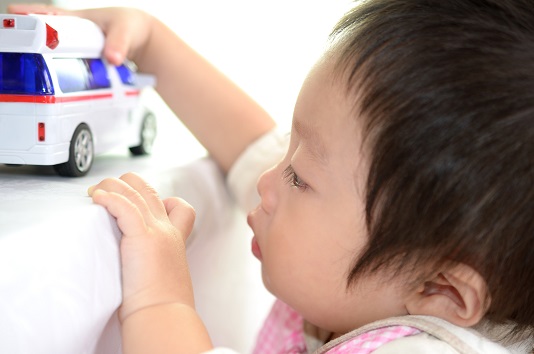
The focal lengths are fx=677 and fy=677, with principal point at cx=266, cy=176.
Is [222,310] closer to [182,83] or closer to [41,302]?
[182,83]

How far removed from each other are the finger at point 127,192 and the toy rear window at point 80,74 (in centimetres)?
9

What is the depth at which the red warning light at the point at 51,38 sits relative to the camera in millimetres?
559

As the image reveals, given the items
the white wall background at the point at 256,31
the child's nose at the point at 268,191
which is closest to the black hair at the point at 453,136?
the child's nose at the point at 268,191

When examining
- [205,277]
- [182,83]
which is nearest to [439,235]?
[205,277]

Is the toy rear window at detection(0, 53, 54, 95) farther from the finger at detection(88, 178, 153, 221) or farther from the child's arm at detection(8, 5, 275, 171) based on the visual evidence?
the child's arm at detection(8, 5, 275, 171)

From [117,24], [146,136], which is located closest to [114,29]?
[117,24]

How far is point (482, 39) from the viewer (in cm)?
52

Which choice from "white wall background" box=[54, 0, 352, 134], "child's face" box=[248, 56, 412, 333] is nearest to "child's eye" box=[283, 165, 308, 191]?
"child's face" box=[248, 56, 412, 333]

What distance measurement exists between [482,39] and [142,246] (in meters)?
0.31

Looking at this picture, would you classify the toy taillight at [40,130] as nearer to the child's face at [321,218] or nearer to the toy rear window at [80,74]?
the toy rear window at [80,74]

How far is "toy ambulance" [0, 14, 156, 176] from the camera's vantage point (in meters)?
0.55

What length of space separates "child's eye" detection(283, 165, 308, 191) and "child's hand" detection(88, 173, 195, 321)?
0.35 feet

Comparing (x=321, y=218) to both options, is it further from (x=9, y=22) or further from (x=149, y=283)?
(x=9, y=22)

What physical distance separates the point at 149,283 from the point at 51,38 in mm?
221
